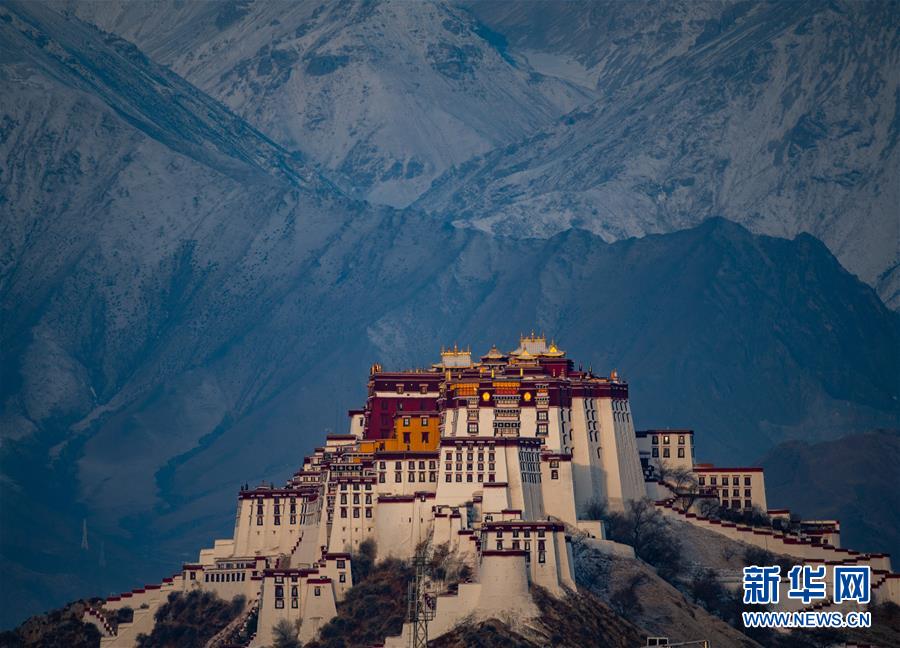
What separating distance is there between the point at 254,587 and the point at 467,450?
1381 centimetres

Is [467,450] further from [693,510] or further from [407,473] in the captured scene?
[693,510]

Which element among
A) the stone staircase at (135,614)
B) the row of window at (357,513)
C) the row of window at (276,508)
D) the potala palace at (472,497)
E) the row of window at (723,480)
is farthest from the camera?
the row of window at (723,480)

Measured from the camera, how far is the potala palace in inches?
5876

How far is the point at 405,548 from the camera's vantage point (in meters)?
156

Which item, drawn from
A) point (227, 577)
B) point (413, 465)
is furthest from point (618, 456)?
point (227, 577)

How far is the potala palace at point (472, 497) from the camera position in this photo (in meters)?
149

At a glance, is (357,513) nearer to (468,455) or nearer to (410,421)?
(468,455)

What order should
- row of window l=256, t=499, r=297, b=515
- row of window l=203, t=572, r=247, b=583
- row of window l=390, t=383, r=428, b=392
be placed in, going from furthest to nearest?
row of window l=390, t=383, r=428, b=392
row of window l=256, t=499, r=297, b=515
row of window l=203, t=572, r=247, b=583

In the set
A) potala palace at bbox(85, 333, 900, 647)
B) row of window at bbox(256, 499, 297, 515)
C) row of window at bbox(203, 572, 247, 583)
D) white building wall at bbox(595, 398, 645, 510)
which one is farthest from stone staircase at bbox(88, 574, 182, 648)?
white building wall at bbox(595, 398, 645, 510)

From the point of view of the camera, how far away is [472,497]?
157m

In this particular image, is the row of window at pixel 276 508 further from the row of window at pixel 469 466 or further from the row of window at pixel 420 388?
the row of window at pixel 469 466

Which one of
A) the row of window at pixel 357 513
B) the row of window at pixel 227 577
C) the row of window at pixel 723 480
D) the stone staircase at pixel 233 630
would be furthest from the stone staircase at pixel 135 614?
the row of window at pixel 723 480

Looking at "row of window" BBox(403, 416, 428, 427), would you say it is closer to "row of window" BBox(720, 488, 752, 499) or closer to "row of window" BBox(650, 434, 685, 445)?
"row of window" BBox(650, 434, 685, 445)

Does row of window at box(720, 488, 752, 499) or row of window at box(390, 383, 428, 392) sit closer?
row of window at box(390, 383, 428, 392)
